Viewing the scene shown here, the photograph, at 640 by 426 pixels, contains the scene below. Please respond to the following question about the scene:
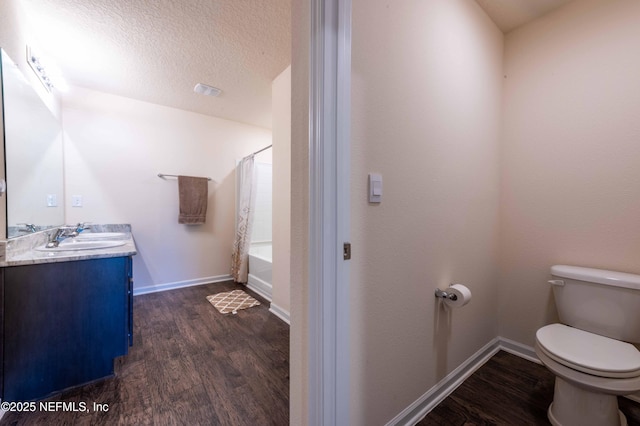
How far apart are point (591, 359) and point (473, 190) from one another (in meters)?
0.94

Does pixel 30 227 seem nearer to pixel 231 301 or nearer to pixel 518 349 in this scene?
pixel 231 301

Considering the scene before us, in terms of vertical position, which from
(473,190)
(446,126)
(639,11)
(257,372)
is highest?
(639,11)

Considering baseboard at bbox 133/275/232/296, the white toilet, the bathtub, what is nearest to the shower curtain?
the bathtub

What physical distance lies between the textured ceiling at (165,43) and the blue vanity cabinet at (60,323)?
1.63 metres

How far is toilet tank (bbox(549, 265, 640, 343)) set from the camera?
121 centimetres

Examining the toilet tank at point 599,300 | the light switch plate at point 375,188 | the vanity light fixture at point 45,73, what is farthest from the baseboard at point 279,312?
the vanity light fixture at point 45,73

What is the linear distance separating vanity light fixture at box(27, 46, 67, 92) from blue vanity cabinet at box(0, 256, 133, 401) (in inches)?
59.8

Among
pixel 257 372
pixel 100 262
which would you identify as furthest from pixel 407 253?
pixel 100 262

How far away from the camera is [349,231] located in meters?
0.86

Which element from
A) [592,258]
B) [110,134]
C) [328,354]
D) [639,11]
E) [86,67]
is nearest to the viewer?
[328,354]

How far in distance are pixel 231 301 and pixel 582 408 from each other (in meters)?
2.76

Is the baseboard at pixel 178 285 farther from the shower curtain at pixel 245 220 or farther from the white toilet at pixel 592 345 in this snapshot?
the white toilet at pixel 592 345

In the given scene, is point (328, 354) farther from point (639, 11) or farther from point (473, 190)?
point (639, 11)

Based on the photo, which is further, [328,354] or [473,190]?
[473,190]
